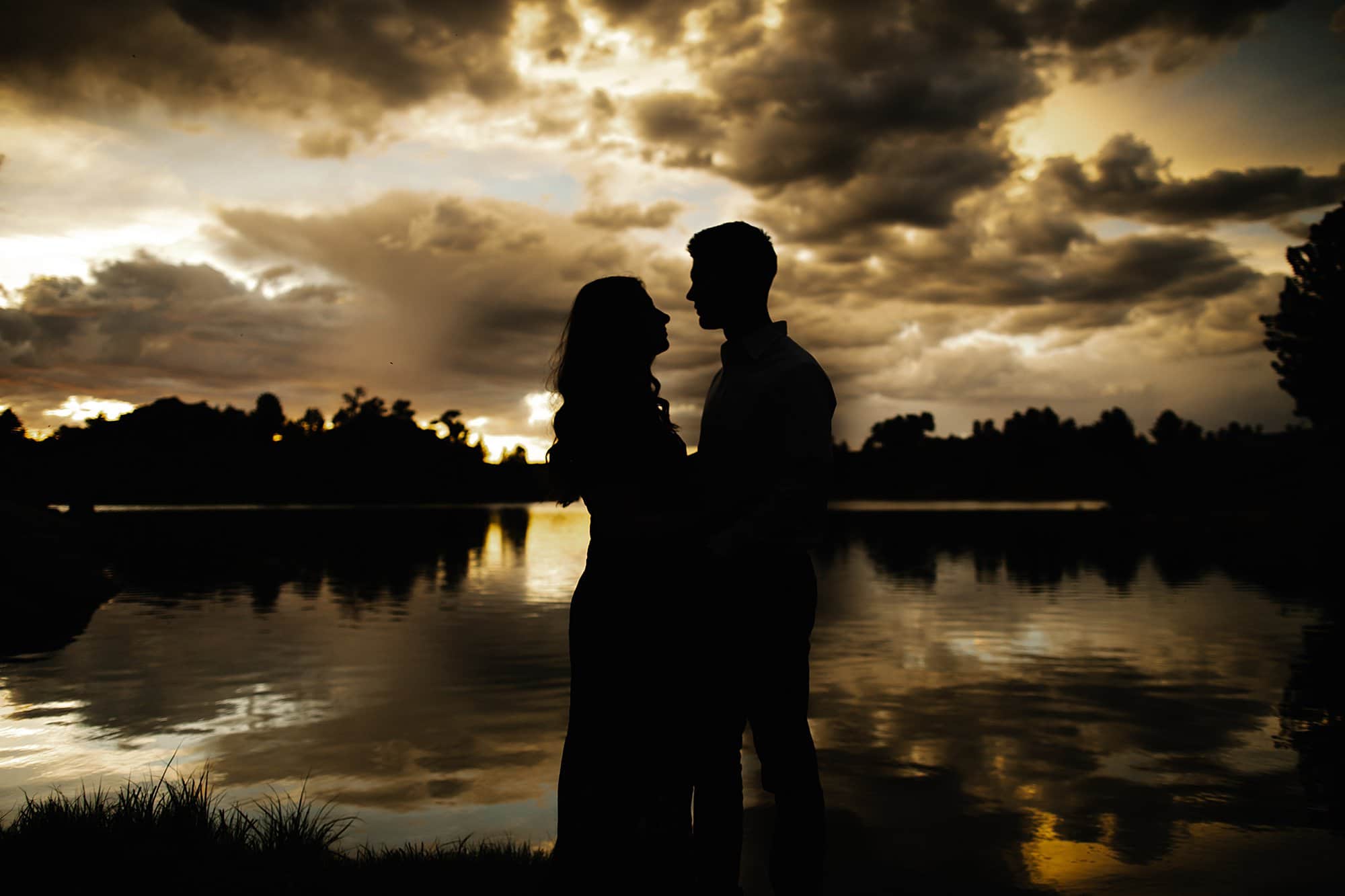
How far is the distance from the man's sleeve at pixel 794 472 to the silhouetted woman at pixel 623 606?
0.38m

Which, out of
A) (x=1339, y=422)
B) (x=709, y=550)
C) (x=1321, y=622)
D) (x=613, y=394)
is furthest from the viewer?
(x=1339, y=422)

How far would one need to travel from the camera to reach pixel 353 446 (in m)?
160

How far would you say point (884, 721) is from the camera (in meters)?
8.20

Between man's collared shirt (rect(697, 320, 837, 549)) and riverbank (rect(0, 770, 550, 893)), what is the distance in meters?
1.62

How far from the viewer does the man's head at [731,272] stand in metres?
3.57

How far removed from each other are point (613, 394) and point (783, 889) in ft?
6.65

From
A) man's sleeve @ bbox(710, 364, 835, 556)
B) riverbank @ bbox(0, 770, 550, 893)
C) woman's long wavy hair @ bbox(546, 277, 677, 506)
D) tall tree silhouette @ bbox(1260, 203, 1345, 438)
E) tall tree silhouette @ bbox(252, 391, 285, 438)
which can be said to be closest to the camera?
woman's long wavy hair @ bbox(546, 277, 677, 506)

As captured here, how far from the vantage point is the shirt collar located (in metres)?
3.61

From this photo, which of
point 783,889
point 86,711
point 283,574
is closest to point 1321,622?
point 783,889

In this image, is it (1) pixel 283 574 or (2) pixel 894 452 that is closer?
(1) pixel 283 574

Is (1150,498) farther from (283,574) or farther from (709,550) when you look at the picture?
(709,550)

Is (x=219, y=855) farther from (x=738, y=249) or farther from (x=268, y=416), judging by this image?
(x=268, y=416)

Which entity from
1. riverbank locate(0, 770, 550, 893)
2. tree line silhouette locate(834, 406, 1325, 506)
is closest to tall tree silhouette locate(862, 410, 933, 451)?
tree line silhouette locate(834, 406, 1325, 506)

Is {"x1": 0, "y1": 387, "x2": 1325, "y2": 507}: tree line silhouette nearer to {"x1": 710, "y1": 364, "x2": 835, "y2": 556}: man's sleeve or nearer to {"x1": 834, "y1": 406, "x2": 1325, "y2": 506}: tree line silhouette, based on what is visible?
{"x1": 834, "y1": 406, "x2": 1325, "y2": 506}: tree line silhouette
